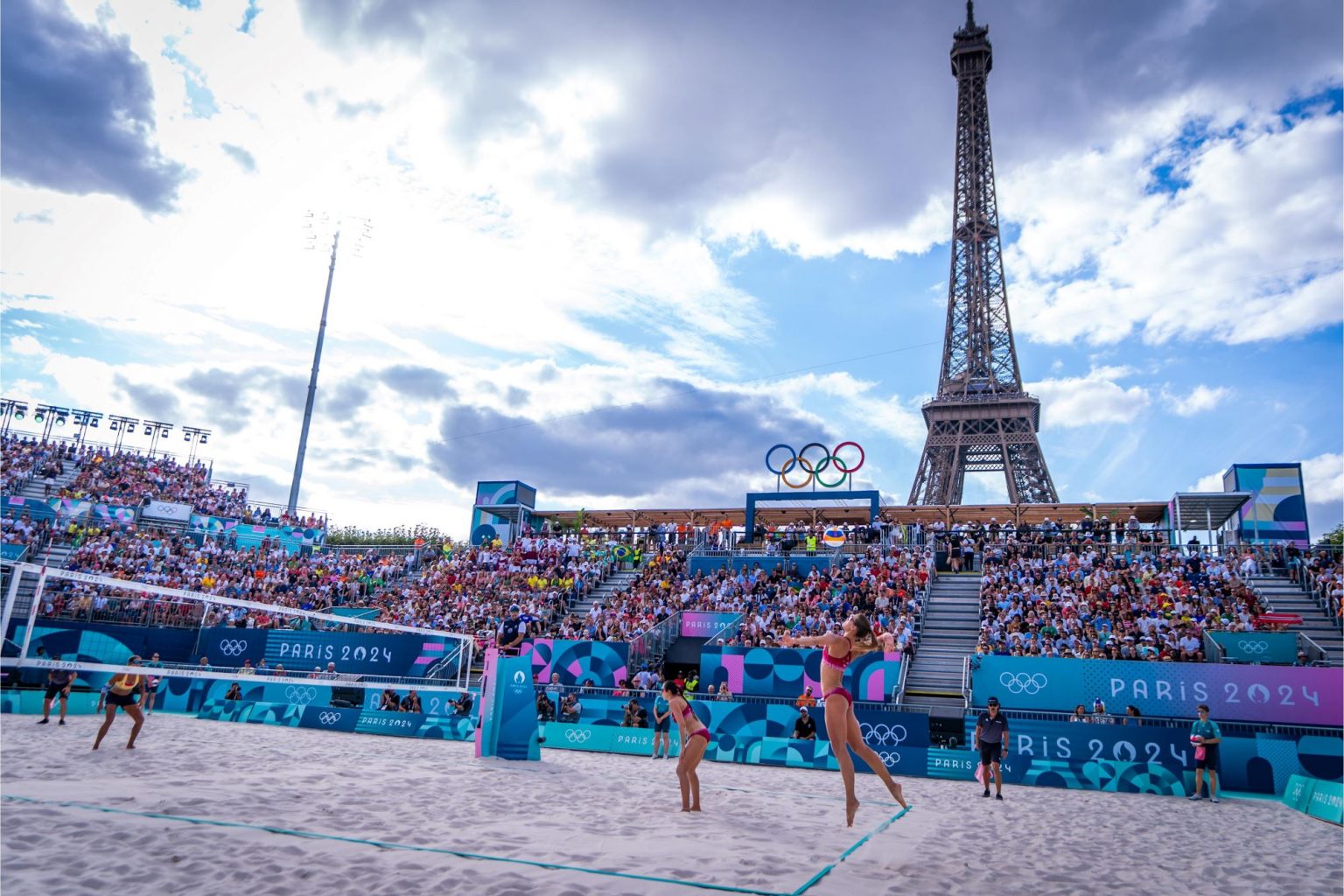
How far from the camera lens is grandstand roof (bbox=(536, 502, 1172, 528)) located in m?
32.7

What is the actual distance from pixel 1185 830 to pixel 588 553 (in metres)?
24.5

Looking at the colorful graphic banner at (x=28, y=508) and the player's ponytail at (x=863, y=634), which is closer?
the player's ponytail at (x=863, y=634)

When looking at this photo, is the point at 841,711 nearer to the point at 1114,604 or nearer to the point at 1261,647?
the point at 1261,647

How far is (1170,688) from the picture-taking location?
19.2 metres

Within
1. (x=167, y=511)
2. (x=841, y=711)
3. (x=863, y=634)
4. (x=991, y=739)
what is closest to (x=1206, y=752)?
(x=991, y=739)

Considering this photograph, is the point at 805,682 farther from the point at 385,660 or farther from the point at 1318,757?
the point at 385,660

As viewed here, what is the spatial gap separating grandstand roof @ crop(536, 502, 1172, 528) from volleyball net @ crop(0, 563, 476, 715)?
42.6ft

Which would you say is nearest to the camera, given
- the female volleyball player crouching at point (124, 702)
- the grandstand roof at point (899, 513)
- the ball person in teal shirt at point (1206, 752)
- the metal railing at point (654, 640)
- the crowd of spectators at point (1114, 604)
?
the female volleyball player crouching at point (124, 702)

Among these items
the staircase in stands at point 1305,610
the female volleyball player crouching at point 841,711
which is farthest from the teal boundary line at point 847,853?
the staircase in stands at point 1305,610

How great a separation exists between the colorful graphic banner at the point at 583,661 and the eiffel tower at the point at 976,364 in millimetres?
31347

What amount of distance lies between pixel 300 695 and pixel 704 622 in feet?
38.1

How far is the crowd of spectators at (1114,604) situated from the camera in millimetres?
20766

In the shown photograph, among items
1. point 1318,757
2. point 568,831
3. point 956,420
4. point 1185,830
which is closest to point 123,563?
point 568,831

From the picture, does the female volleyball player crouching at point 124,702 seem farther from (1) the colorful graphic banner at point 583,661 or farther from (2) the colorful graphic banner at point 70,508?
(2) the colorful graphic banner at point 70,508
